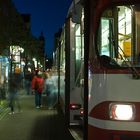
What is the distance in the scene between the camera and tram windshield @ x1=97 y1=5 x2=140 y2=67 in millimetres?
7508

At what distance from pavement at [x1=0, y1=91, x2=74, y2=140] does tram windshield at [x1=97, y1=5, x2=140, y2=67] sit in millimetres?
6127

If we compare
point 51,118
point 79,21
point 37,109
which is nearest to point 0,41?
point 37,109

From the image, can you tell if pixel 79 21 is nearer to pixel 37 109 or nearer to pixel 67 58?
pixel 67 58

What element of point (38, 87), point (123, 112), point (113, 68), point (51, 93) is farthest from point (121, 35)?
point (51, 93)

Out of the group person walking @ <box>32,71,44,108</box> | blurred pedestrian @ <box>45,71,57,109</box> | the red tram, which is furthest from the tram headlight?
person walking @ <box>32,71,44,108</box>

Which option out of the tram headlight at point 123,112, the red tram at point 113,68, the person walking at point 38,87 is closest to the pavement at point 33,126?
the person walking at point 38,87

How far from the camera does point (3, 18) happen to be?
41.9 metres

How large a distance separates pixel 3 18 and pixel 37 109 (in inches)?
725

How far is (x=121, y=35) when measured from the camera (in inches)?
301

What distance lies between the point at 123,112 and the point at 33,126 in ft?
34.6

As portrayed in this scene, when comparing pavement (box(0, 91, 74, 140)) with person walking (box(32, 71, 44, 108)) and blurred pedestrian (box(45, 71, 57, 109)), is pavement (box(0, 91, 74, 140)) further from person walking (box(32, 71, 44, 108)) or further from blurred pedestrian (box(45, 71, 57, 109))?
person walking (box(32, 71, 44, 108))

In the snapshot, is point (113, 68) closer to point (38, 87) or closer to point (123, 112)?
point (123, 112)

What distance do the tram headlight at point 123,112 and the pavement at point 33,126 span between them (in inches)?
248

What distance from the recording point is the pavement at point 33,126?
49.0ft
